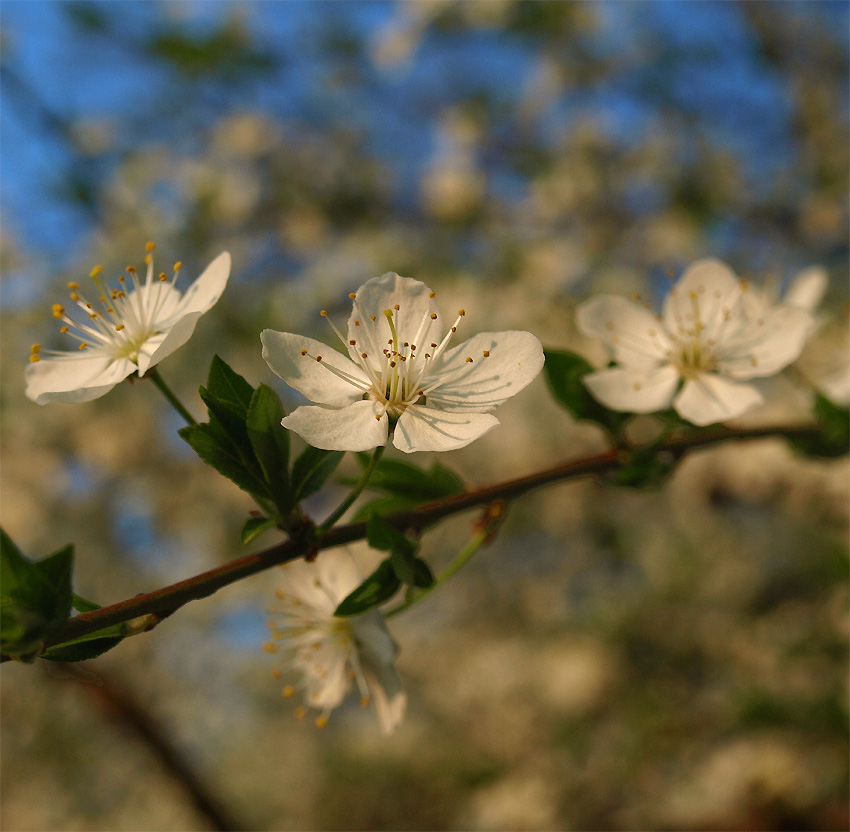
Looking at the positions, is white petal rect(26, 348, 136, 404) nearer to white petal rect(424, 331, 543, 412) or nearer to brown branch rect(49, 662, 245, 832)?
white petal rect(424, 331, 543, 412)

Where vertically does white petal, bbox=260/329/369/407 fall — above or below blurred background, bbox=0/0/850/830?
above

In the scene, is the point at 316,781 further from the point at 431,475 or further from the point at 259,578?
the point at 431,475

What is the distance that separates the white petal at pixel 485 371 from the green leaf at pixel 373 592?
7.3 inches

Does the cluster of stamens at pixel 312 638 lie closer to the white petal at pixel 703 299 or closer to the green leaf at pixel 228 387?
the green leaf at pixel 228 387

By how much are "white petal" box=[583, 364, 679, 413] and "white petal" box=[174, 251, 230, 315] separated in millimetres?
430

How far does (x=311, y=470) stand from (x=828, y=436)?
0.75 meters

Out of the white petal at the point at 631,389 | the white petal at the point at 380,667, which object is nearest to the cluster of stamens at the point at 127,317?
the white petal at the point at 380,667

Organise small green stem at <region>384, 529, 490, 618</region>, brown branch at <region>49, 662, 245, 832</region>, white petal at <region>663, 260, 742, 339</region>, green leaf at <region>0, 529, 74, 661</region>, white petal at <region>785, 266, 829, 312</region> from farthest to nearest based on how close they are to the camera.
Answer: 1. brown branch at <region>49, 662, 245, 832</region>
2. white petal at <region>785, 266, 829, 312</region>
3. white petal at <region>663, 260, 742, 339</region>
4. small green stem at <region>384, 529, 490, 618</region>
5. green leaf at <region>0, 529, 74, 661</region>

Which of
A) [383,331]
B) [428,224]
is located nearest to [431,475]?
[383,331]

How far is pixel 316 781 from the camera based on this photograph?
4.07 m

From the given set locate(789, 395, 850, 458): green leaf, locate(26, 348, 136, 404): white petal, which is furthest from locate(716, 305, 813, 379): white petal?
locate(26, 348, 136, 404): white petal

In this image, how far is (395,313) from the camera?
31.0 inches

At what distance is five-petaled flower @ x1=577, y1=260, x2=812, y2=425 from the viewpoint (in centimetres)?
89

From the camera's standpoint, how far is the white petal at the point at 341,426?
2.11 feet
